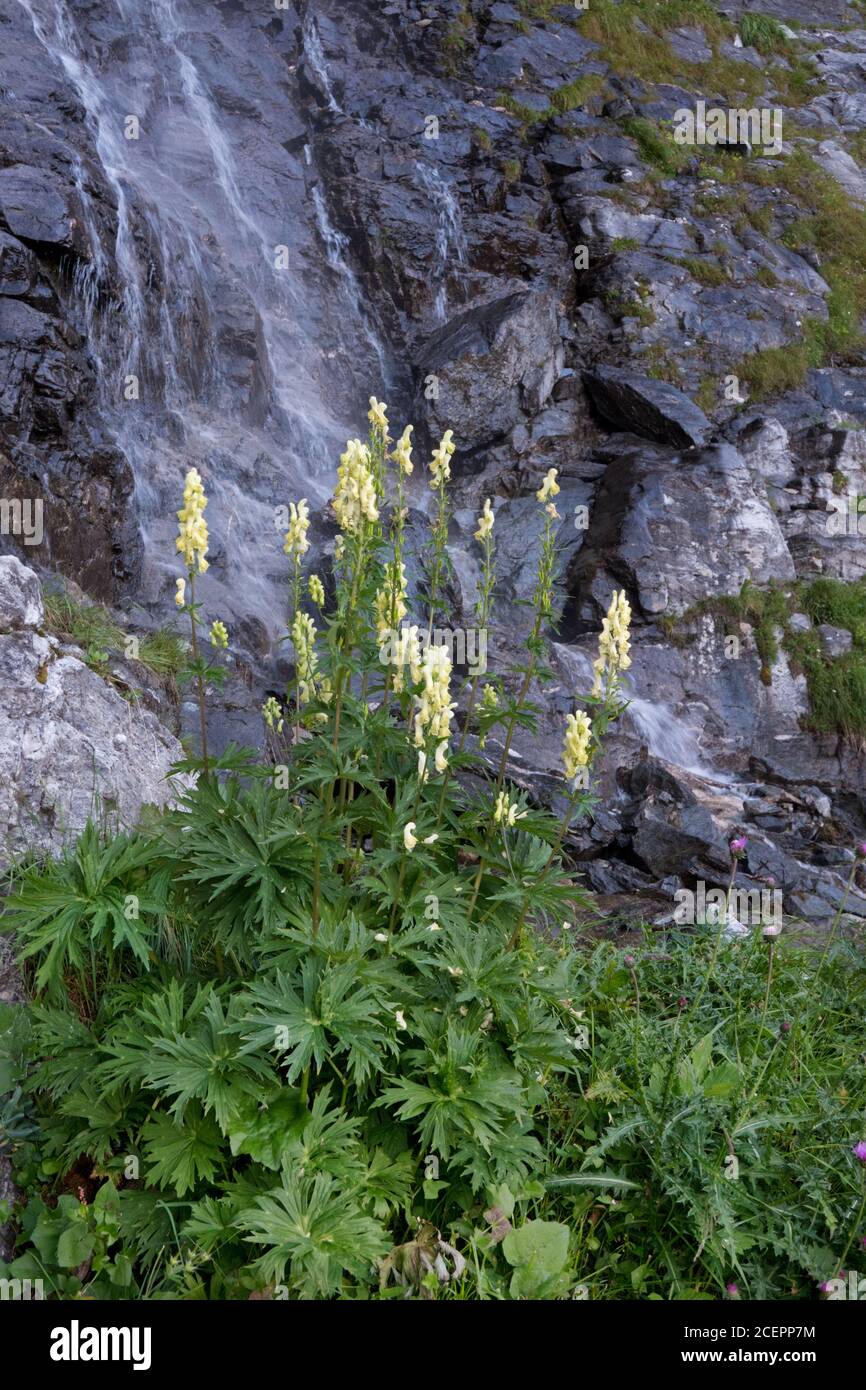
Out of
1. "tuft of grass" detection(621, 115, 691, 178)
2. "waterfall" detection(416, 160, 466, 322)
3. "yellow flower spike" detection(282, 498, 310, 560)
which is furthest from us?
"tuft of grass" detection(621, 115, 691, 178)

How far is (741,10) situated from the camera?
23266 millimetres

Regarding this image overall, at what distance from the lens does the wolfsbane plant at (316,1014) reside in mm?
2838

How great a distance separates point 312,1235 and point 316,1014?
606 millimetres

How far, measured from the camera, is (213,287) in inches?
528

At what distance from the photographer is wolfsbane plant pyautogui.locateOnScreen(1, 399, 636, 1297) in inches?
112

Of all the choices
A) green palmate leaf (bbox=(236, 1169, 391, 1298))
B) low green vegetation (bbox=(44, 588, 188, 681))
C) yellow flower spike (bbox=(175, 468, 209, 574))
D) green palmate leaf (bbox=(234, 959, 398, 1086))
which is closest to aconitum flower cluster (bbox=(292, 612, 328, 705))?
yellow flower spike (bbox=(175, 468, 209, 574))

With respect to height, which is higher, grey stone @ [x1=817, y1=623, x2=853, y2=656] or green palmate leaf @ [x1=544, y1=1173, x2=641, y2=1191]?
grey stone @ [x1=817, y1=623, x2=853, y2=656]

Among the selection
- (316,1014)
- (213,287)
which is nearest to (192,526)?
(316,1014)

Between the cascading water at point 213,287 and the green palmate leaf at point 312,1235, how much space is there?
833 centimetres

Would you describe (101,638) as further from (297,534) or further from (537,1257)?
(537,1257)

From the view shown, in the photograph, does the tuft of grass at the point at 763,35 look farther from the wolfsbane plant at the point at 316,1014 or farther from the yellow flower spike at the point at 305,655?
the yellow flower spike at the point at 305,655

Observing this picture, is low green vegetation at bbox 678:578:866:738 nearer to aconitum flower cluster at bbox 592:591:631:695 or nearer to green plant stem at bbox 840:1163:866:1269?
aconitum flower cluster at bbox 592:591:631:695

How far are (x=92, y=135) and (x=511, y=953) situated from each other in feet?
45.6
